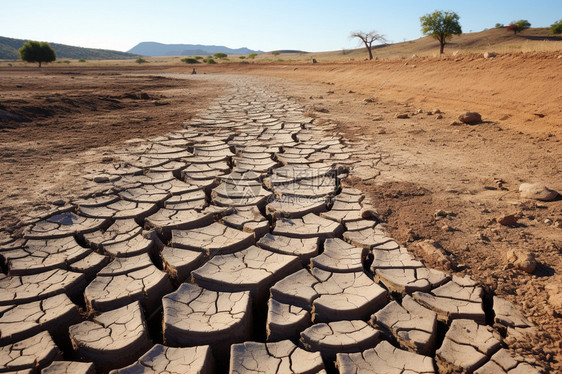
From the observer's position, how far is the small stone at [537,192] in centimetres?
271

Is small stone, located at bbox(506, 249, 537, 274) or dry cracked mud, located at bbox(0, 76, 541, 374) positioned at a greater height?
small stone, located at bbox(506, 249, 537, 274)

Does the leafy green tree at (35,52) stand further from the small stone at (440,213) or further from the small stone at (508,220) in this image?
the small stone at (508,220)

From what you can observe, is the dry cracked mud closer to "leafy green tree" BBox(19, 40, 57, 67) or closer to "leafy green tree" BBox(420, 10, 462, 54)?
"leafy green tree" BBox(420, 10, 462, 54)

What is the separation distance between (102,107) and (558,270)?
7.89 meters

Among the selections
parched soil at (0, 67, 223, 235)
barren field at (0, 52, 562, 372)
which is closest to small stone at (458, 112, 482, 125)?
barren field at (0, 52, 562, 372)

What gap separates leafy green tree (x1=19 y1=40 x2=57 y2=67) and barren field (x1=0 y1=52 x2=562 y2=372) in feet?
96.5

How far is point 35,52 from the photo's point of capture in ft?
102

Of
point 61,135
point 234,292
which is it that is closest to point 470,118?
point 234,292

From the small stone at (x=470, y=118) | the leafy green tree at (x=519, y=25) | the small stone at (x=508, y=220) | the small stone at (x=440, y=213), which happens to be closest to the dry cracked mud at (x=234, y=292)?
the small stone at (x=440, y=213)

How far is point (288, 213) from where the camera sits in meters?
2.62

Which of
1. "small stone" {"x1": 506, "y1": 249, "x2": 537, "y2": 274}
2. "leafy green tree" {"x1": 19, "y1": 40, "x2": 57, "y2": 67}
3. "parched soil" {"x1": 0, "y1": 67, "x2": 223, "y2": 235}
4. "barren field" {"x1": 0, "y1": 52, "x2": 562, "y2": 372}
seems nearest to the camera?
"small stone" {"x1": 506, "y1": 249, "x2": 537, "y2": 274}

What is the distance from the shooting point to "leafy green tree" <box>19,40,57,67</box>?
101ft

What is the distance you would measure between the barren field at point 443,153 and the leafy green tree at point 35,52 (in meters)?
29.4

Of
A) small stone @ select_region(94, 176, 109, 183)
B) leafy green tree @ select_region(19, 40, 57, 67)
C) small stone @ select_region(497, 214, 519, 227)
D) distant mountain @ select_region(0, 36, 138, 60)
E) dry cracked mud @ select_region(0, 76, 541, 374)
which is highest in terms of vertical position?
distant mountain @ select_region(0, 36, 138, 60)
